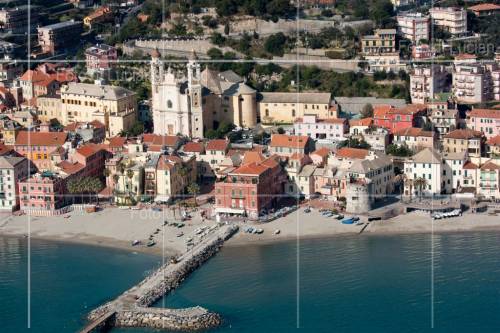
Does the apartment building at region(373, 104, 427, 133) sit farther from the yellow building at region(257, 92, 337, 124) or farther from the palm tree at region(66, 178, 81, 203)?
the palm tree at region(66, 178, 81, 203)

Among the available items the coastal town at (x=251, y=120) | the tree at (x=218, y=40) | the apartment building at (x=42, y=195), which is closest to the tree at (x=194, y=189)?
the coastal town at (x=251, y=120)

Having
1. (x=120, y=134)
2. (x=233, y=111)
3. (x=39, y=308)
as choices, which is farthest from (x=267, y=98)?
(x=39, y=308)

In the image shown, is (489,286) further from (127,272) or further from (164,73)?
(164,73)

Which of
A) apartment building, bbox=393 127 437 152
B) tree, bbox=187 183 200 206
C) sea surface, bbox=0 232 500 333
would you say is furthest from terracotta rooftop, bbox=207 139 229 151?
sea surface, bbox=0 232 500 333

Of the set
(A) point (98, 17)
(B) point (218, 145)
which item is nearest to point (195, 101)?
(B) point (218, 145)

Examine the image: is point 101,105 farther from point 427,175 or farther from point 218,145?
point 427,175

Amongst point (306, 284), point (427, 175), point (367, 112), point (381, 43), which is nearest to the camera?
point (306, 284)

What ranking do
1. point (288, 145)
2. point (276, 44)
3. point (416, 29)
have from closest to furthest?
point (288, 145)
point (416, 29)
point (276, 44)

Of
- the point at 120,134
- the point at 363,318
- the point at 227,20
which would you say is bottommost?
the point at 363,318
